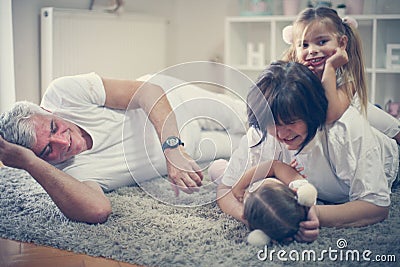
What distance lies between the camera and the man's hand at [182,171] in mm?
1412

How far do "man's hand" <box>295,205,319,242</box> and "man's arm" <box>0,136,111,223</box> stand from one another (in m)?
0.47

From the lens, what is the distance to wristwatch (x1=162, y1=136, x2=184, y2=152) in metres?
1.46

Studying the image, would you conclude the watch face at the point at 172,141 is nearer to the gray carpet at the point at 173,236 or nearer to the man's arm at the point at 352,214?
the gray carpet at the point at 173,236

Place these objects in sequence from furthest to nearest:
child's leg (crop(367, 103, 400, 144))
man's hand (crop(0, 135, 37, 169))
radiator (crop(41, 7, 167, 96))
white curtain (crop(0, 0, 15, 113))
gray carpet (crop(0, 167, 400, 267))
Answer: radiator (crop(41, 7, 167, 96)) < white curtain (crop(0, 0, 15, 113)) < man's hand (crop(0, 135, 37, 169)) < child's leg (crop(367, 103, 400, 144)) < gray carpet (crop(0, 167, 400, 267))

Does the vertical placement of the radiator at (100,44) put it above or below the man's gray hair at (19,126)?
above

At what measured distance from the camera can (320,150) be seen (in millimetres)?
1271

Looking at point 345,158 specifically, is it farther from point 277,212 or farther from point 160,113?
point 160,113

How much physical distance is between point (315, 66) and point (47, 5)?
1.01 m

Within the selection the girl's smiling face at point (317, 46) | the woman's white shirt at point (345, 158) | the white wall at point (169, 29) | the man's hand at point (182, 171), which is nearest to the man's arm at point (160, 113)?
the man's hand at point (182, 171)

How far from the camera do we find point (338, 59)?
122 cm

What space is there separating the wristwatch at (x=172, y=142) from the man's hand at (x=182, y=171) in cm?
1

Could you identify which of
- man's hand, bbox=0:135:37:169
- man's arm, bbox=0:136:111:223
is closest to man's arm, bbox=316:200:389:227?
man's arm, bbox=0:136:111:223

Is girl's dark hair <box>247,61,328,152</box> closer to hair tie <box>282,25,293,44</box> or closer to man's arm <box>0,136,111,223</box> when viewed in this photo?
hair tie <box>282,25,293,44</box>

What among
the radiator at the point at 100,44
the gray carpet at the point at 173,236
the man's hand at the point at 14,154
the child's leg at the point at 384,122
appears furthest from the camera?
the radiator at the point at 100,44
